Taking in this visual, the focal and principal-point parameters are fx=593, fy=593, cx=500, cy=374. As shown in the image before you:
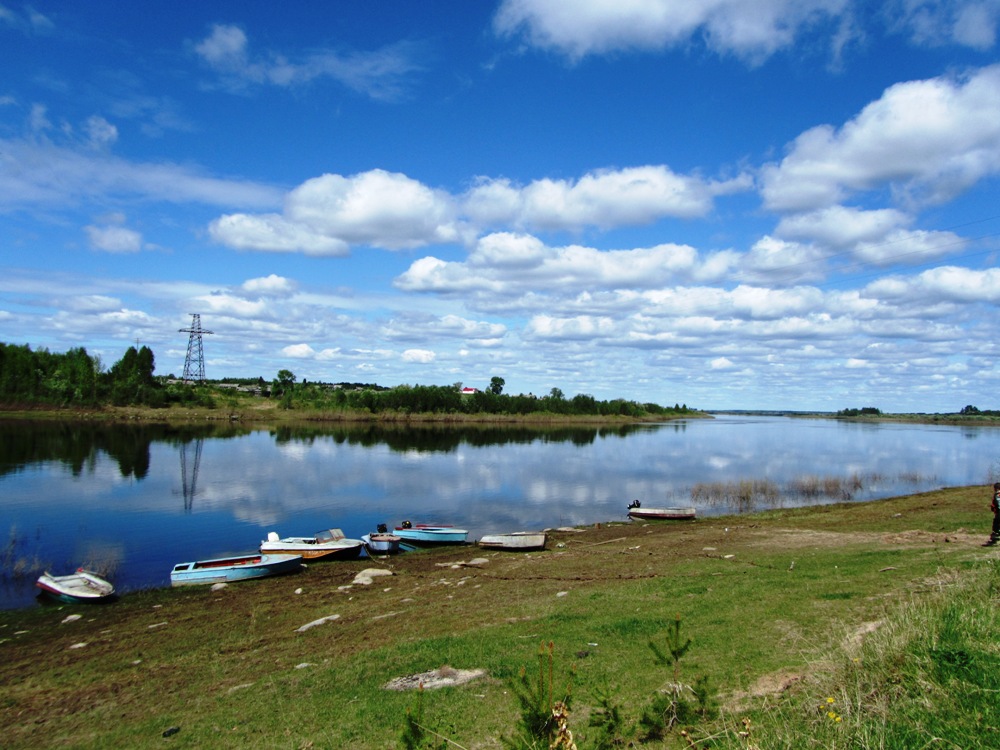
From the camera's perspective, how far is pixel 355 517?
38.2 m

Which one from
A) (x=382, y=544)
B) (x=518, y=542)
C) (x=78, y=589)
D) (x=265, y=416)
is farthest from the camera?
(x=265, y=416)

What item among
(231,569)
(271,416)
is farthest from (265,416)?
(231,569)

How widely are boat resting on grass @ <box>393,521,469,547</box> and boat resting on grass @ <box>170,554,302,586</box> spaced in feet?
21.5

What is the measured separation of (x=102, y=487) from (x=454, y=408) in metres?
126

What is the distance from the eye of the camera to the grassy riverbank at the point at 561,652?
651 centimetres

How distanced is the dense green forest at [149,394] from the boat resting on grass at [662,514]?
122 metres

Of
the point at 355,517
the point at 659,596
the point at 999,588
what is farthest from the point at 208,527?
the point at 999,588

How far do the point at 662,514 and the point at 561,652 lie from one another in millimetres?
27418

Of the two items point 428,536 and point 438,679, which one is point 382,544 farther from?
point 438,679

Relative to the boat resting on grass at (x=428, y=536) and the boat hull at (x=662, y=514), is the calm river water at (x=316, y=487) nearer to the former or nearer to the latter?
the boat hull at (x=662, y=514)

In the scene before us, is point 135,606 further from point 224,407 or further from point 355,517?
point 224,407

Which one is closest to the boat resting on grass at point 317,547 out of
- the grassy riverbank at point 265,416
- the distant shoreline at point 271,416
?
the distant shoreline at point 271,416

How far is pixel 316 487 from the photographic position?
48062 mm

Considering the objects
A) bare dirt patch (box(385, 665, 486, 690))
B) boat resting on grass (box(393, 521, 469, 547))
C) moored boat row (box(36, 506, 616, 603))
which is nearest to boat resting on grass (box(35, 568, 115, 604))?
moored boat row (box(36, 506, 616, 603))
